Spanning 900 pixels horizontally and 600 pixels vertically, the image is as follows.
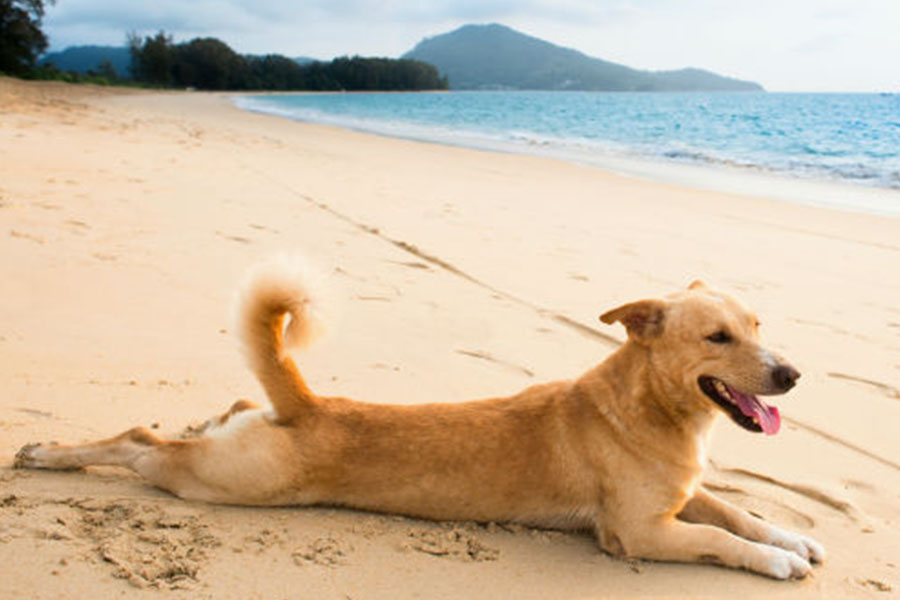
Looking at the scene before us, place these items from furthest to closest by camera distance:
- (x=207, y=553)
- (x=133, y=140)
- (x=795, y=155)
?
(x=795, y=155), (x=133, y=140), (x=207, y=553)

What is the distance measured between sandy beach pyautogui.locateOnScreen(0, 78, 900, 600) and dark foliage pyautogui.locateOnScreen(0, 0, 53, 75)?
5351 centimetres

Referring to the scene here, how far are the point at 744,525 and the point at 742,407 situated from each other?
59cm

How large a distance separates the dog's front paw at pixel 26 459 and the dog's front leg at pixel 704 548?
270cm

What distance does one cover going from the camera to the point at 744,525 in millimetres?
3555

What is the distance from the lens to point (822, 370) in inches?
217

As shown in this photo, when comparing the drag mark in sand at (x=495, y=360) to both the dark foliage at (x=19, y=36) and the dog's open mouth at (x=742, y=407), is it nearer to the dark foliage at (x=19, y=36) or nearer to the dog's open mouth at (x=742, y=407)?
the dog's open mouth at (x=742, y=407)

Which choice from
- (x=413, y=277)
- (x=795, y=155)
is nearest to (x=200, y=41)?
(x=795, y=155)

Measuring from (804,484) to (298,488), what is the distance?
8.41ft

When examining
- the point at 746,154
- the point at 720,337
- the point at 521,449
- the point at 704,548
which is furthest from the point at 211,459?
the point at 746,154

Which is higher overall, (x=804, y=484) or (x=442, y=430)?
(x=442, y=430)

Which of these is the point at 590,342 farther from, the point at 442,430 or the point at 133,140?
the point at 133,140

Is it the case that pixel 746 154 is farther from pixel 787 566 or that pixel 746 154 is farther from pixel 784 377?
pixel 787 566

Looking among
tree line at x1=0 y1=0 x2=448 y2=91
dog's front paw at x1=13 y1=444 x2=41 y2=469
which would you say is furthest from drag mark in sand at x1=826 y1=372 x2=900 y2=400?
tree line at x1=0 y1=0 x2=448 y2=91

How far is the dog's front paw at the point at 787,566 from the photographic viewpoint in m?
3.23
